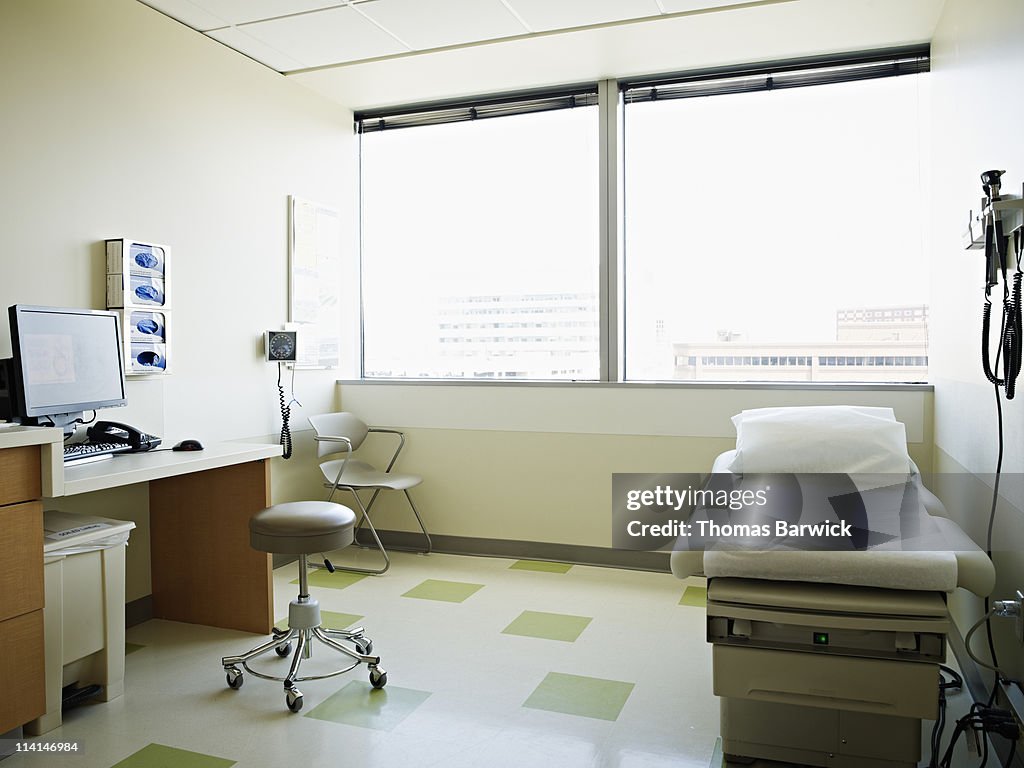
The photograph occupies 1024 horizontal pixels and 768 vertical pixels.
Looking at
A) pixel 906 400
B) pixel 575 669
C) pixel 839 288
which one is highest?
Result: pixel 839 288

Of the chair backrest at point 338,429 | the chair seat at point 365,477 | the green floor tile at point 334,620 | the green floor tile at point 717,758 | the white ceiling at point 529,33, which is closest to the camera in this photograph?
the green floor tile at point 717,758

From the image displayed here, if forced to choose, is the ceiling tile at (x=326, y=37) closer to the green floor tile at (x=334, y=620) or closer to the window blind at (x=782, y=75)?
the window blind at (x=782, y=75)

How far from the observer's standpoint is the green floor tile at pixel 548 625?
11.1ft

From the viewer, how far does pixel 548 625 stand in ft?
11.5

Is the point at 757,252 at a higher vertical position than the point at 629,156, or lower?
lower

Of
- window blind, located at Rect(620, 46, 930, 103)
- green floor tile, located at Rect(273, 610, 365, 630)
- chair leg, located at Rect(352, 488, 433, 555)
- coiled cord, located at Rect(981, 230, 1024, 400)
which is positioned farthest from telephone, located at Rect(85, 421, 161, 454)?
window blind, located at Rect(620, 46, 930, 103)

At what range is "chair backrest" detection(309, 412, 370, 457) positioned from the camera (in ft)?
14.7

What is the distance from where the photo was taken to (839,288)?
4188 mm

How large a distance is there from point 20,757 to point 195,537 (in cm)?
121

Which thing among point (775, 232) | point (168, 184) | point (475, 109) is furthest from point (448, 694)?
point (475, 109)

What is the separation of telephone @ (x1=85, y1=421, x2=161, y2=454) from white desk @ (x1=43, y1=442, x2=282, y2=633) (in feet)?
0.18

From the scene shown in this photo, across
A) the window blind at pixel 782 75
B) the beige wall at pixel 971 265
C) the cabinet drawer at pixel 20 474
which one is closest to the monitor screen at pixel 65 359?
the cabinet drawer at pixel 20 474

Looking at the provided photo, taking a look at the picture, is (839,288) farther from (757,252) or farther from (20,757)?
(20,757)

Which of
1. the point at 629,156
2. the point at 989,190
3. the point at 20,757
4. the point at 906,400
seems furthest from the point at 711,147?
the point at 20,757
